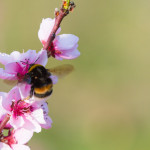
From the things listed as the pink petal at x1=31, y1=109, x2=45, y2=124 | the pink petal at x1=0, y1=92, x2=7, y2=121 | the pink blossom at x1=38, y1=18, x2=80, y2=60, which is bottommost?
the pink petal at x1=31, y1=109, x2=45, y2=124

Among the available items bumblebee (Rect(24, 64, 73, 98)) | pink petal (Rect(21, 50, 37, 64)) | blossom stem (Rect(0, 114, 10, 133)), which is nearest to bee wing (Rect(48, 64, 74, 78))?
bumblebee (Rect(24, 64, 73, 98))

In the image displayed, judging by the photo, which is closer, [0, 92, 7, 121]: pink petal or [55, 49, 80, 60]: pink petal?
[0, 92, 7, 121]: pink petal

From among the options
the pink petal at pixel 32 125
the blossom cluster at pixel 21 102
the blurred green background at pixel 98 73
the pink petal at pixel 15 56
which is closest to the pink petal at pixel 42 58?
the blossom cluster at pixel 21 102

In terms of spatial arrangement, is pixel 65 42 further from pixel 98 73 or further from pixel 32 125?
pixel 98 73

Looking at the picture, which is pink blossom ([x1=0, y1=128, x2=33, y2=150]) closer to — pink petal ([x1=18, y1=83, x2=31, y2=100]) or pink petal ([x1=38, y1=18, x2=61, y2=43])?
pink petal ([x1=18, y1=83, x2=31, y2=100])

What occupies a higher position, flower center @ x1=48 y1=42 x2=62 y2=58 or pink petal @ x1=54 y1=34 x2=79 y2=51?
pink petal @ x1=54 y1=34 x2=79 y2=51

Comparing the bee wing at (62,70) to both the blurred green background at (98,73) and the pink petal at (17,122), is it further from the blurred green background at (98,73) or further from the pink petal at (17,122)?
the blurred green background at (98,73)
